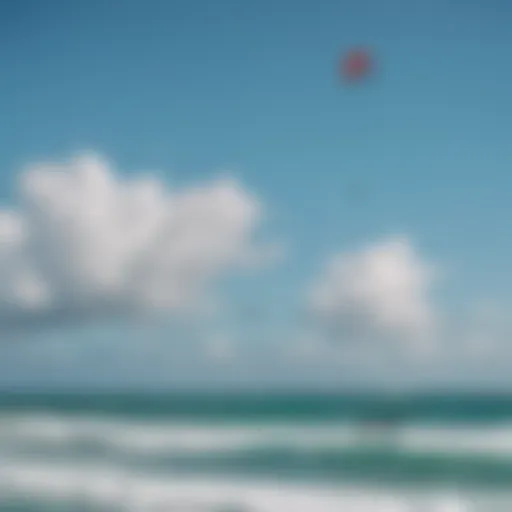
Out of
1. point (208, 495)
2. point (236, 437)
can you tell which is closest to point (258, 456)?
point (208, 495)

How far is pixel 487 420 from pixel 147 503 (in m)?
9.23

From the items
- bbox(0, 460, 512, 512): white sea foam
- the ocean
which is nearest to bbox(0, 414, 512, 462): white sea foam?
the ocean

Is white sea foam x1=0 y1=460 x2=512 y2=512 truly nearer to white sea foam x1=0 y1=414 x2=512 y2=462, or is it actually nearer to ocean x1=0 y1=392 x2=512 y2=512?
ocean x1=0 y1=392 x2=512 y2=512

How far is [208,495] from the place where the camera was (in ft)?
37.2

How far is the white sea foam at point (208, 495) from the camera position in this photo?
1043 centimetres

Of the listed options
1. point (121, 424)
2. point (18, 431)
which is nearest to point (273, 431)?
point (121, 424)

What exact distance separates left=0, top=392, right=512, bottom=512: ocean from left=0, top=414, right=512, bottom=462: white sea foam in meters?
0.04

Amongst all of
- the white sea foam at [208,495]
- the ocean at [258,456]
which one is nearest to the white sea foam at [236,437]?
the ocean at [258,456]

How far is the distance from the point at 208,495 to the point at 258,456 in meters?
2.46

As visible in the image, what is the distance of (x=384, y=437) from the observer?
49.0 ft

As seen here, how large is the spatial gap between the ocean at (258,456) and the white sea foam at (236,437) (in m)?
0.04

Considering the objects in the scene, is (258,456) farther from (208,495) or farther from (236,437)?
(236,437)

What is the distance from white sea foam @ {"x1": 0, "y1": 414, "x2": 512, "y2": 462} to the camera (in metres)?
14.3

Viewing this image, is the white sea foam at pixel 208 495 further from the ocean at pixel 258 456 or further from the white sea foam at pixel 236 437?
the white sea foam at pixel 236 437
